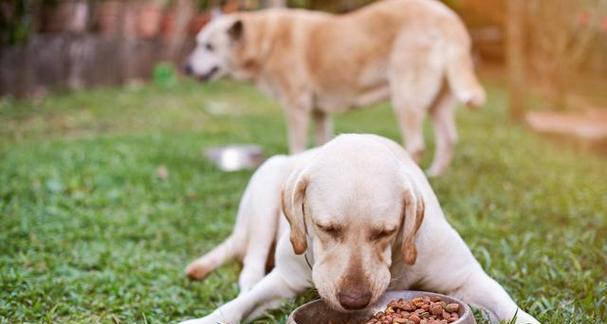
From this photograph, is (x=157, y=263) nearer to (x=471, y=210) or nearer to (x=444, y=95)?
(x=471, y=210)

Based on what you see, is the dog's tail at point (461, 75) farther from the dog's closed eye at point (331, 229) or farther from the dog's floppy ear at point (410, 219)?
the dog's closed eye at point (331, 229)

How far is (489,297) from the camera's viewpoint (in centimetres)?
270

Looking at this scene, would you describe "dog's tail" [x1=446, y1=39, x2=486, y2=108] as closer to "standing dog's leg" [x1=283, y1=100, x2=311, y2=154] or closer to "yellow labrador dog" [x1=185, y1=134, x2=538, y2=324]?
"standing dog's leg" [x1=283, y1=100, x2=311, y2=154]

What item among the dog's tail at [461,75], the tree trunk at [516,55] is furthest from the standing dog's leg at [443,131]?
the tree trunk at [516,55]

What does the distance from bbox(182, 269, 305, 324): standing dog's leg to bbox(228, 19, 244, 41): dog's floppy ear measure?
4.34 m

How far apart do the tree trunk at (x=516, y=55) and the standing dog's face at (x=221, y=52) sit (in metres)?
4.36

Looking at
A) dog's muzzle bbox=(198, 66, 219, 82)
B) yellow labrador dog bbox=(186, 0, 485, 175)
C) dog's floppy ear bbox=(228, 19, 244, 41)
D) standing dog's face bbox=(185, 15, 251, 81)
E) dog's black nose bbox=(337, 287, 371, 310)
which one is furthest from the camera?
dog's muzzle bbox=(198, 66, 219, 82)

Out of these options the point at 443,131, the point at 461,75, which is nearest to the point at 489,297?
the point at 461,75

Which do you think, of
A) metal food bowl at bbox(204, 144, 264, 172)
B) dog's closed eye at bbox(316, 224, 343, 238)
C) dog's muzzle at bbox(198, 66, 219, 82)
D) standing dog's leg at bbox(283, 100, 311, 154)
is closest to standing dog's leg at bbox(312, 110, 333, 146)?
standing dog's leg at bbox(283, 100, 311, 154)

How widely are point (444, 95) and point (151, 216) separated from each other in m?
2.92

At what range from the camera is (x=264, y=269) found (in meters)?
3.44

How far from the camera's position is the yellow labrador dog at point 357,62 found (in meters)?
6.05

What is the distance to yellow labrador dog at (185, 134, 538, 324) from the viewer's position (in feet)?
7.82

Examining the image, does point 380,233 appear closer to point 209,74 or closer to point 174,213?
point 174,213
